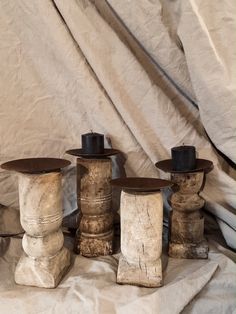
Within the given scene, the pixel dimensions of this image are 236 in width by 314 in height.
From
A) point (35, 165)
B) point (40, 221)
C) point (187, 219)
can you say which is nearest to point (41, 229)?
point (40, 221)

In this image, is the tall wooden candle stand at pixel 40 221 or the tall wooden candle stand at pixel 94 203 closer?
the tall wooden candle stand at pixel 40 221

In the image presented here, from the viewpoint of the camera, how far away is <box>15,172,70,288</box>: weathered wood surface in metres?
0.64

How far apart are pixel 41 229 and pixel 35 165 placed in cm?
13

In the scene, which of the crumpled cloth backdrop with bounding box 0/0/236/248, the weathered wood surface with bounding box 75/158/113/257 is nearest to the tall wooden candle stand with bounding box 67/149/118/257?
the weathered wood surface with bounding box 75/158/113/257

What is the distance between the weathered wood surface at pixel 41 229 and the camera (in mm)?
641

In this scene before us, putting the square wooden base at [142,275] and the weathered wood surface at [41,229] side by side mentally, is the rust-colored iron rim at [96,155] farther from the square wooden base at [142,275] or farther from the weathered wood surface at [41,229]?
the square wooden base at [142,275]

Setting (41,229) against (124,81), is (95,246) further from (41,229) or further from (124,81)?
(124,81)

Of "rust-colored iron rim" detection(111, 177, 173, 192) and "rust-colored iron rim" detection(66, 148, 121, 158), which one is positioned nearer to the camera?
"rust-colored iron rim" detection(111, 177, 173, 192)

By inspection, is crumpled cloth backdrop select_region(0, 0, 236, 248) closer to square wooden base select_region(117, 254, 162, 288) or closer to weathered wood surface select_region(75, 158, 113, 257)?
weathered wood surface select_region(75, 158, 113, 257)

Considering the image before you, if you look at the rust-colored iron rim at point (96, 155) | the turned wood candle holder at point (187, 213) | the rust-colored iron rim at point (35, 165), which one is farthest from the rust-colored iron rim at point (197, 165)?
the rust-colored iron rim at point (35, 165)

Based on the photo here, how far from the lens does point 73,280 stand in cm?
68

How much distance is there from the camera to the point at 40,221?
65 cm

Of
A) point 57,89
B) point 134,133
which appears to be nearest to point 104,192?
point 134,133

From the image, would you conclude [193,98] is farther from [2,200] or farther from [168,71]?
[2,200]
